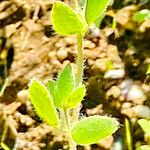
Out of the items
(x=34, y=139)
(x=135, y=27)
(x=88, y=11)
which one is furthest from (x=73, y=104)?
(x=135, y=27)

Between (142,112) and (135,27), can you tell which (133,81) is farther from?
(135,27)

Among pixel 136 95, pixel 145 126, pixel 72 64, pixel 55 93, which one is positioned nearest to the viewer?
pixel 55 93

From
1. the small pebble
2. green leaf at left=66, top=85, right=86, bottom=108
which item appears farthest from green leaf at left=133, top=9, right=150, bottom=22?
green leaf at left=66, top=85, right=86, bottom=108

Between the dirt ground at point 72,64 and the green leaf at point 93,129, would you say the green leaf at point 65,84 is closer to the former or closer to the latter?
the green leaf at point 93,129

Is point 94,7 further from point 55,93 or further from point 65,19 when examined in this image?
point 55,93

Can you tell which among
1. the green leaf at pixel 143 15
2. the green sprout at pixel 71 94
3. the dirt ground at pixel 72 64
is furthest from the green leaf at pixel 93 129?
the green leaf at pixel 143 15

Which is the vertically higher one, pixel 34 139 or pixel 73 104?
pixel 73 104

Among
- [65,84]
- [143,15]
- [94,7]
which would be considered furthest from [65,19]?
[143,15]
